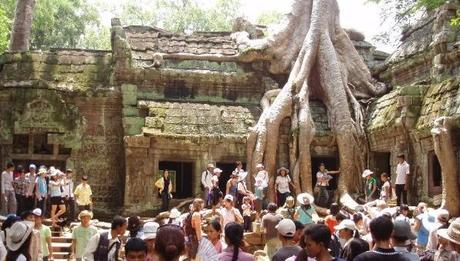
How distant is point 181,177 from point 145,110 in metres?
3.93

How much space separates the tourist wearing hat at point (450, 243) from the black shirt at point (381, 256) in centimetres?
67

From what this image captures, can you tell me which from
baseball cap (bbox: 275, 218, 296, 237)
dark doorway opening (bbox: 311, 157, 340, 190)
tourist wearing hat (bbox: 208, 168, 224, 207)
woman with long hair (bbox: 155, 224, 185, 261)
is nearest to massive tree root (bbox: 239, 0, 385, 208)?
dark doorway opening (bbox: 311, 157, 340, 190)

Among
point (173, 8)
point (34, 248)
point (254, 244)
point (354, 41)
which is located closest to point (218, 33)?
point (354, 41)

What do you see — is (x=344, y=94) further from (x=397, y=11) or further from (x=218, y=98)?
(x=397, y=11)

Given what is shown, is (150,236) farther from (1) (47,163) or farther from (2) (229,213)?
(1) (47,163)

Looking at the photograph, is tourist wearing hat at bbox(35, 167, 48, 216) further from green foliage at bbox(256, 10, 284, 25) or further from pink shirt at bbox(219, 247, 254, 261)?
green foliage at bbox(256, 10, 284, 25)

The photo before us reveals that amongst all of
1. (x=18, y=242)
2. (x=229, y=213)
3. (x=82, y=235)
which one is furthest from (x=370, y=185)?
(x=18, y=242)

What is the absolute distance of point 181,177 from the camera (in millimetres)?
19906

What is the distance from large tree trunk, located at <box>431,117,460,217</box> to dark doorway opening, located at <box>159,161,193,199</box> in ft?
29.4

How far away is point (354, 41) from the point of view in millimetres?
19656

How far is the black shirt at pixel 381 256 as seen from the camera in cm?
401

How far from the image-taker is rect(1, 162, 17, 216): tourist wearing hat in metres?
12.9

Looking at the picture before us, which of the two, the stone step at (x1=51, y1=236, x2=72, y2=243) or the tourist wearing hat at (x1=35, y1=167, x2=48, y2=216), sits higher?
the tourist wearing hat at (x1=35, y1=167, x2=48, y2=216)

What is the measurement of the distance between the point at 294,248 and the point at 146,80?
1281cm
